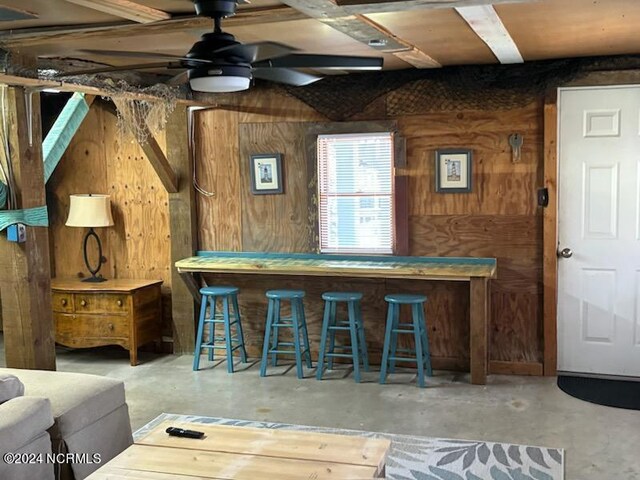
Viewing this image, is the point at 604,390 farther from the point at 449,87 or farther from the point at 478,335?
the point at 449,87

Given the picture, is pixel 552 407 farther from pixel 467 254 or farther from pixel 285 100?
pixel 285 100

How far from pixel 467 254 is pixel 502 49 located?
1575mm

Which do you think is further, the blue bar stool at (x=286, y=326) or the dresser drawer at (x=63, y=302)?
the dresser drawer at (x=63, y=302)

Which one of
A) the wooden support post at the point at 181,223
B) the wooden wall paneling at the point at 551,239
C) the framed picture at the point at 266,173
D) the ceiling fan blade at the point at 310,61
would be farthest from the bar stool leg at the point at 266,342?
the ceiling fan blade at the point at 310,61

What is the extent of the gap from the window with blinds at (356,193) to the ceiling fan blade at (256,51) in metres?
2.56

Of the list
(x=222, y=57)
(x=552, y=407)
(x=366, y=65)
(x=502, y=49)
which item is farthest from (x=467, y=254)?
(x=222, y=57)

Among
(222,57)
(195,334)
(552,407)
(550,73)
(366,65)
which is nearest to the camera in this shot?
(222,57)

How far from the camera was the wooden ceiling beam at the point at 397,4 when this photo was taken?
2639mm

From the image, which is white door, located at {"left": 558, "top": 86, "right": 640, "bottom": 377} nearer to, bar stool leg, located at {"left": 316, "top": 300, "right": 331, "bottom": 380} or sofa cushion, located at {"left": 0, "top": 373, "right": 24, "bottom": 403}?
bar stool leg, located at {"left": 316, "top": 300, "right": 331, "bottom": 380}

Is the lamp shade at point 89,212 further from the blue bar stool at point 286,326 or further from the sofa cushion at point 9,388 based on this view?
the sofa cushion at point 9,388

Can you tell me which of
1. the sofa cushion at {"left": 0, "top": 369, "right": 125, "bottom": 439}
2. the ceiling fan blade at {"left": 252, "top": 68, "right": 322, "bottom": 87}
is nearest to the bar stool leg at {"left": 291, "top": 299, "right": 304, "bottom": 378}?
the sofa cushion at {"left": 0, "top": 369, "right": 125, "bottom": 439}

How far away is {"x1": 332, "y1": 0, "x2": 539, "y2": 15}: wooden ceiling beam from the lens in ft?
8.66

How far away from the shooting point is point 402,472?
3621 millimetres

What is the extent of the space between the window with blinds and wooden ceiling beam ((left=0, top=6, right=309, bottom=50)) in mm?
2273
